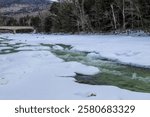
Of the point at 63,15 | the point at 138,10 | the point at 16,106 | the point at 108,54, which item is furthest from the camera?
the point at 63,15

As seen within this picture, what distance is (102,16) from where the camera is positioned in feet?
157

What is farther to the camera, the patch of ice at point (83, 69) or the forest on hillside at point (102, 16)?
the forest on hillside at point (102, 16)

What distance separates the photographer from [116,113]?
6.78 m

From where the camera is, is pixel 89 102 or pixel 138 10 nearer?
pixel 89 102

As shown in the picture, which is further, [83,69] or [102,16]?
[102,16]

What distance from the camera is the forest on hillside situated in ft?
132

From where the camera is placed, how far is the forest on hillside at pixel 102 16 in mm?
40156

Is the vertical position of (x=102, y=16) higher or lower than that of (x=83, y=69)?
higher

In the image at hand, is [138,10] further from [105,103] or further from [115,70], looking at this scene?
[105,103]

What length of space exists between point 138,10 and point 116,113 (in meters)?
33.5

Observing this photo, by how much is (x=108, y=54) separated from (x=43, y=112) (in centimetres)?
1204

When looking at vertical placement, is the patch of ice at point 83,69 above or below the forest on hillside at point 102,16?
below

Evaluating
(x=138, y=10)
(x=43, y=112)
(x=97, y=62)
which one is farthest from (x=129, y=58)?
(x=138, y=10)

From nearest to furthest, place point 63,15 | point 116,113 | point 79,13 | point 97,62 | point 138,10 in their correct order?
point 116,113 → point 97,62 → point 138,10 → point 79,13 → point 63,15
